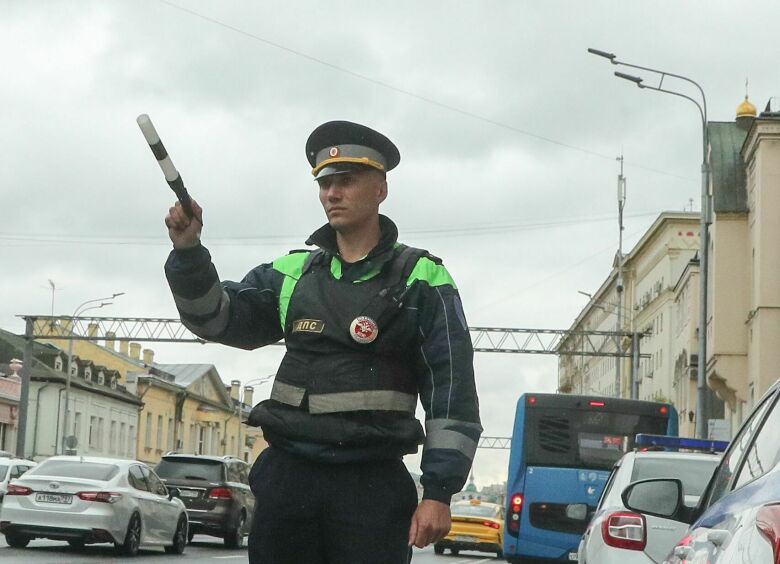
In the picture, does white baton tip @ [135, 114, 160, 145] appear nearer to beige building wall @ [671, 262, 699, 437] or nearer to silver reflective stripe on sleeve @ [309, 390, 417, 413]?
silver reflective stripe on sleeve @ [309, 390, 417, 413]

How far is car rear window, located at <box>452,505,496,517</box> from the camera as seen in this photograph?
1675 inches

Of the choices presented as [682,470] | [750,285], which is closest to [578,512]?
[682,470]

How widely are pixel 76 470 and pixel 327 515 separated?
20.5m

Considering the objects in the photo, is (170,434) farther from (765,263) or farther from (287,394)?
(287,394)

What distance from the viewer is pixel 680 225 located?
97125mm

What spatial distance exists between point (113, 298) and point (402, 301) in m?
65.6

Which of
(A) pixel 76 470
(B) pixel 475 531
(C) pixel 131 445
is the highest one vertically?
(C) pixel 131 445

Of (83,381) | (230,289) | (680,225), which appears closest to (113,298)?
(83,381)

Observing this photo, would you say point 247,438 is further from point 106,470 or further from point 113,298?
point 106,470

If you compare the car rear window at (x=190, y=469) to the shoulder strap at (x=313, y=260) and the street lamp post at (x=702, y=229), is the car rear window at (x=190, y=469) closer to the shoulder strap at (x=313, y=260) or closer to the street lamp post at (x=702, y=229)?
the street lamp post at (x=702, y=229)

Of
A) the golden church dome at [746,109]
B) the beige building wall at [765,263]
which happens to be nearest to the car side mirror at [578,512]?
the beige building wall at [765,263]

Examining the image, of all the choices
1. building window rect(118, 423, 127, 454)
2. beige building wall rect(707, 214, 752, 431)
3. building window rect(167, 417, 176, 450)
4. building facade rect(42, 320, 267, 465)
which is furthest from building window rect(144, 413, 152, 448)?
beige building wall rect(707, 214, 752, 431)

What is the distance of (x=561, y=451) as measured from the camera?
28.0m

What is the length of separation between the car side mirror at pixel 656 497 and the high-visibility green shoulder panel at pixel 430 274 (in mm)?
1374
